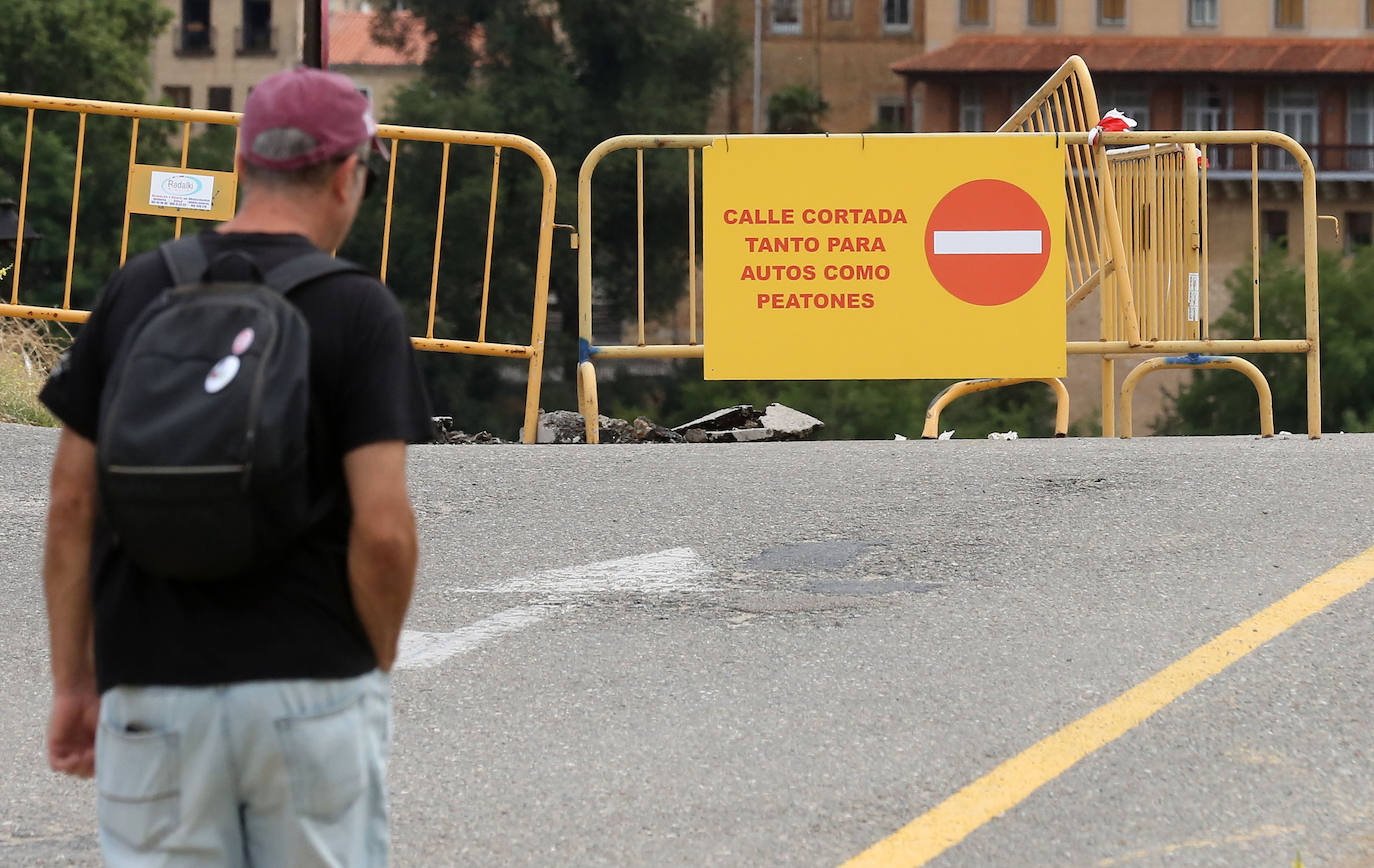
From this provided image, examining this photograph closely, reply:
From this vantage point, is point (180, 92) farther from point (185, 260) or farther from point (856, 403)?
point (185, 260)

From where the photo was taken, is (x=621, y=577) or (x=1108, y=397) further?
(x=1108, y=397)

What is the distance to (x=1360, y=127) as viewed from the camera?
66438 millimetres

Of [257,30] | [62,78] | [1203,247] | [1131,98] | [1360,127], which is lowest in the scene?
[1203,247]

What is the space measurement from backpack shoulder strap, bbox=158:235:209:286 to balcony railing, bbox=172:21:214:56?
251ft

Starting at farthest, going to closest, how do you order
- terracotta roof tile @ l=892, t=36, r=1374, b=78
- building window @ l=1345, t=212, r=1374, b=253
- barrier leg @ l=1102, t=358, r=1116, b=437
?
building window @ l=1345, t=212, r=1374, b=253 < terracotta roof tile @ l=892, t=36, r=1374, b=78 < barrier leg @ l=1102, t=358, r=1116, b=437

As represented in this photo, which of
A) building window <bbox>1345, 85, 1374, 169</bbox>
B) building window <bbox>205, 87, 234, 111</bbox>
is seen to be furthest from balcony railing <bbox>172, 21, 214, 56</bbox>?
building window <bbox>1345, 85, 1374, 169</bbox>

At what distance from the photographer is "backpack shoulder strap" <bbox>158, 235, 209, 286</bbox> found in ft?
7.55

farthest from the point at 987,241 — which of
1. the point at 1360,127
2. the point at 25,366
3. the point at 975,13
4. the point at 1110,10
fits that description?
the point at 1110,10

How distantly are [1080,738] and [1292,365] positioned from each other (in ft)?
186

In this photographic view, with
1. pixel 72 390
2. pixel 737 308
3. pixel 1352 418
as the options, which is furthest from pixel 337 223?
pixel 1352 418

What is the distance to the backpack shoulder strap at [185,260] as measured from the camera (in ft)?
7.55

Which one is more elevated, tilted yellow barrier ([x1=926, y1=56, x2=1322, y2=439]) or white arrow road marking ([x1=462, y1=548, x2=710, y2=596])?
tilted yellow barrier ([x1=926, y1=56, x2=1322, y2=439])

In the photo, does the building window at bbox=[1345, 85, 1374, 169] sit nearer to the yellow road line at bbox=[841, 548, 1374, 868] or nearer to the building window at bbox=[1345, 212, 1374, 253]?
the building window at bbox=[1345, 212, 1374, 253]

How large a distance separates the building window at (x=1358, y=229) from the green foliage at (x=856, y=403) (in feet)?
44.6
